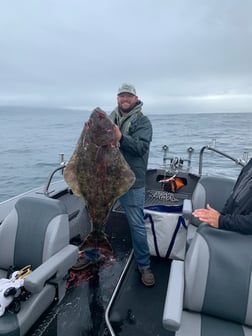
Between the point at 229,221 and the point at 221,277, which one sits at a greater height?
the point at 229,221

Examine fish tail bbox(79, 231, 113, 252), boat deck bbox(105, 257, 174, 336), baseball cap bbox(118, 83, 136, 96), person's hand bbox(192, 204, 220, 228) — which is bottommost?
boat deck bbox(105, 257, 174, 336)

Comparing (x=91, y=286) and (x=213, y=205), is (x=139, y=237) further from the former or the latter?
(x=213, y=205)

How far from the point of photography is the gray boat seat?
2.05 m

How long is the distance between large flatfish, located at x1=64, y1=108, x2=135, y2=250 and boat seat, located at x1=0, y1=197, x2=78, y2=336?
0.30 metres

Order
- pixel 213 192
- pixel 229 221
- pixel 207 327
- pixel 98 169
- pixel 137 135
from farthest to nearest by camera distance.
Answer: pixel 213 192 < pixel 137 135 < pixel 98 169 < pixel 229 221 < pixel 207 327

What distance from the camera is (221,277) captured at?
→ 212cm

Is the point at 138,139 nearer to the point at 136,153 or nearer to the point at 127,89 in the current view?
the point at 136,153

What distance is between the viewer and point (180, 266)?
7.41 ft

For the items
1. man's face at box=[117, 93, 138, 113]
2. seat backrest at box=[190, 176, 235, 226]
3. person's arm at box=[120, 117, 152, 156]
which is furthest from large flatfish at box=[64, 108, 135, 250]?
seat backrest at box=[190, 176, 235, 226]

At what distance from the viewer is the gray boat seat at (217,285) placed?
6.72ft

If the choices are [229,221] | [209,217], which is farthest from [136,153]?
[229,221]

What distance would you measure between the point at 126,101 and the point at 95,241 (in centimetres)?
150

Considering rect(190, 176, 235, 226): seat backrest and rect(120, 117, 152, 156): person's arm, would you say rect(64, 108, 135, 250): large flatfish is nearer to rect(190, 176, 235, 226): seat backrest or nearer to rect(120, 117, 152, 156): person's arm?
rect(120, 117, 152, 156): person's arm

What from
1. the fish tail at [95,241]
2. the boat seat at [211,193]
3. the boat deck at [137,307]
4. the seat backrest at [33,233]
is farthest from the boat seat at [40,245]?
the boat seat at [211,193]
